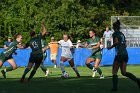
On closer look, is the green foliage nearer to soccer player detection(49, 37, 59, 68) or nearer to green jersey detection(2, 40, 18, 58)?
soccer player detection(49, 37, 59, 68)

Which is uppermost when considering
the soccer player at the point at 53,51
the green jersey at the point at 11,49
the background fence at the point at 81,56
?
the green jersey at the point at 11,49

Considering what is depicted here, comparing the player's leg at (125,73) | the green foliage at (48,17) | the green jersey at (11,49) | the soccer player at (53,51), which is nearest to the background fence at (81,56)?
the soccer player at (53,51)

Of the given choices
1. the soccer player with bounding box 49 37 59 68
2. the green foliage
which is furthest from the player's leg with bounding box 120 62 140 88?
the green foliage

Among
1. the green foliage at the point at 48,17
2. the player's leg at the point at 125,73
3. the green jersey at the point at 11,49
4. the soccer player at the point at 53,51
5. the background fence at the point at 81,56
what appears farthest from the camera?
the green foliage at the point at 48,17

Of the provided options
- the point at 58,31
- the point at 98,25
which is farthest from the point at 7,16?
the point at 98,25

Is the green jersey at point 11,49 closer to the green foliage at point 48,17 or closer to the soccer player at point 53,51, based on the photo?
the soccer player at point 53,51

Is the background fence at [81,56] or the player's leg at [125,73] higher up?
the player's leg at [125,73]

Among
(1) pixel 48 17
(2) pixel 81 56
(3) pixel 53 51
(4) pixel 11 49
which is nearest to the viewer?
(4) pixel 11 49

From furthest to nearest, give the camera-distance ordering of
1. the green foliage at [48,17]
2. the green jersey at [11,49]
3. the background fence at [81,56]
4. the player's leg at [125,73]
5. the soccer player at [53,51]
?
the green foliage at [48,17] < the background fence at [81,56] < the soccer player at [53,51] < the green jersey at [11,49] < the player's leg at [125,73]

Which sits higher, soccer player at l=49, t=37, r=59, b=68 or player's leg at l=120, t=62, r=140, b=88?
player's leg at l=120, t=62, r=140, b=88

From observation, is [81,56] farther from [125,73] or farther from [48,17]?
[125,73]

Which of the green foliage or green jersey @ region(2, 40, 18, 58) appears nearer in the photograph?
green jersey @ region(2, 40, 18, 58)

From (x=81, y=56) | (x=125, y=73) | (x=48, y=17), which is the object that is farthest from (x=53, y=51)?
(x=125, y=73)

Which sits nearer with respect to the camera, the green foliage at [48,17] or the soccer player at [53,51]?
the soccer player at [53,51]
